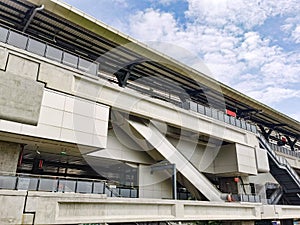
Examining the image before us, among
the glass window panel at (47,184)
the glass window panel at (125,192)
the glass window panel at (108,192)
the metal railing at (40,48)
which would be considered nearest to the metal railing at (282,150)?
the glass window panel at (125,192)

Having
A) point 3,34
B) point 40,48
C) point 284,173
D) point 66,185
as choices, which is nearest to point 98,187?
point 66,185

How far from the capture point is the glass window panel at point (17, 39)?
13.5 m

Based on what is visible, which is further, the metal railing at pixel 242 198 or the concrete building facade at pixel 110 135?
the metal railing at pixel 242 198

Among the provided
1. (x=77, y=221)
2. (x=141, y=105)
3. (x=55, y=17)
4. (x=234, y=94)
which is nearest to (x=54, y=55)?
(x=55, y=17)

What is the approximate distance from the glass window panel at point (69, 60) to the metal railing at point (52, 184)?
6579 millimetres

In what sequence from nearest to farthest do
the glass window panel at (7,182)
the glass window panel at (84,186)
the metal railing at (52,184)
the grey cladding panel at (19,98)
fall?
the glass window panel at (7,182) → the metal railing at (52,184) → the grey cladding panel at (19,98) → the glass window panel at (84,186)

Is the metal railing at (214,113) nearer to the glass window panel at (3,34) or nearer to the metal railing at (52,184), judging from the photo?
the metal railing at (52,184)

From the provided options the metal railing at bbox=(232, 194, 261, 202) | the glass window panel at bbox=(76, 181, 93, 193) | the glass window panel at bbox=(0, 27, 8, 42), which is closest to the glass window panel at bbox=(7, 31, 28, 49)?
the glass window panel at bbox=(0, 27, 8, 42)

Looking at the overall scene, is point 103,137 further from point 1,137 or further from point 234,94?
point 234,94

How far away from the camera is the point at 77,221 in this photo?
12281 millimetres

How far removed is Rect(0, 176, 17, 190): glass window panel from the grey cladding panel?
2.83 metres

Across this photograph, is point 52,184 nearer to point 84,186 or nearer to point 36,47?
point 84,186

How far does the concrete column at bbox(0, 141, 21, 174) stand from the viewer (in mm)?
13516

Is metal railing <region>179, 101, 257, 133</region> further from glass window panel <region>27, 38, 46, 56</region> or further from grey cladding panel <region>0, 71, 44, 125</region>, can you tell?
grey cladding panel <region>0, 71, 44, 125</region>
